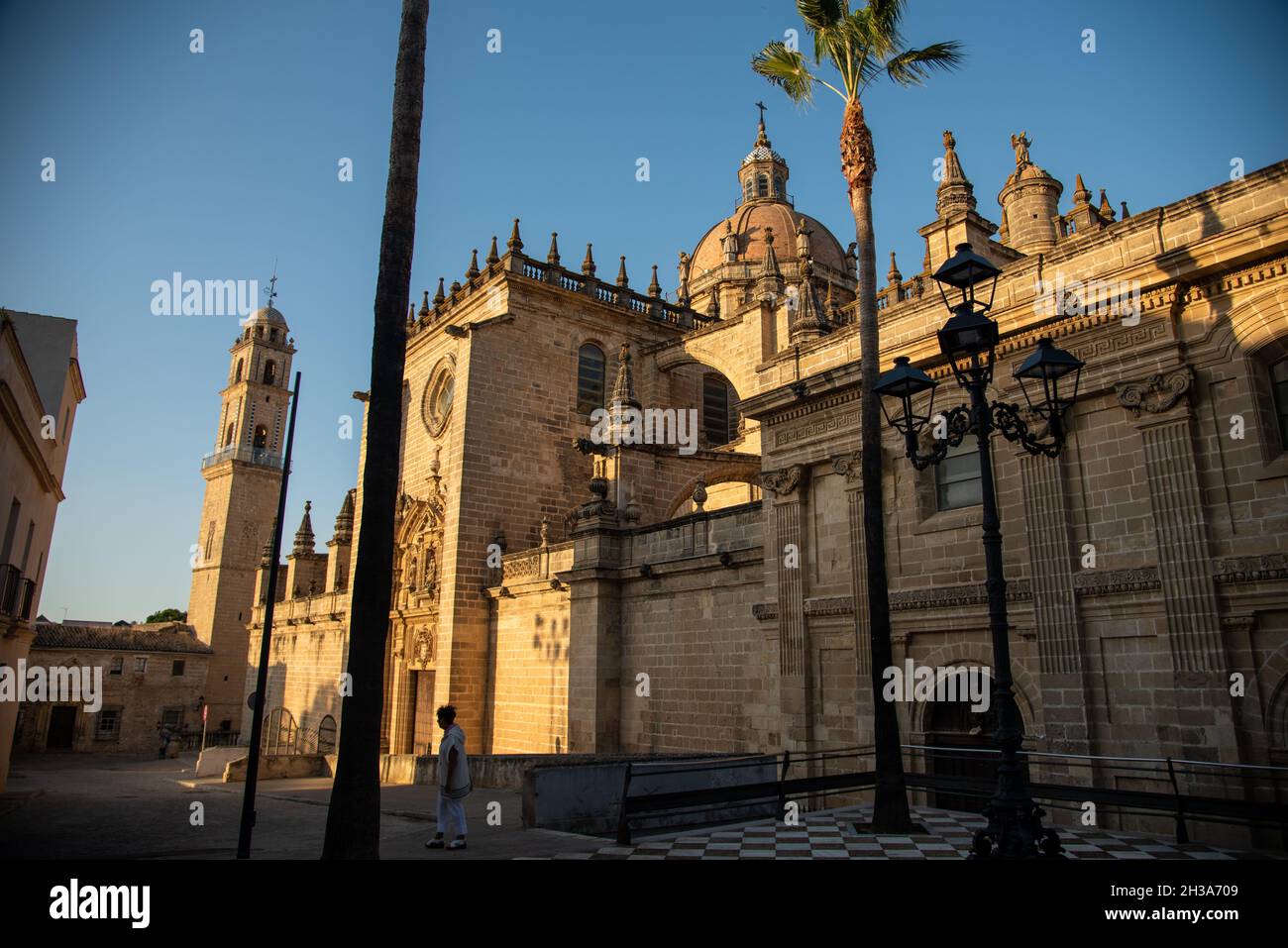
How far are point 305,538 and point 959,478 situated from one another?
115 ft

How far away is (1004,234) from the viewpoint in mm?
22906

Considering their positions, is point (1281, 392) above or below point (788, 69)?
below

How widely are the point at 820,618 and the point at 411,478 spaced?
19218mm

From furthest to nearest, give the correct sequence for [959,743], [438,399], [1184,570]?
1. [438,399]
2. [959,743]
3. [1184,570]

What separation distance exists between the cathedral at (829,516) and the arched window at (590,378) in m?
0.09

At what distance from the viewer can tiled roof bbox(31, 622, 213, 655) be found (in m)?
45.8

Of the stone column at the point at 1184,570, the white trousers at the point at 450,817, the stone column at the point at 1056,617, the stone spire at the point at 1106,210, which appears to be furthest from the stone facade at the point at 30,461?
→ the stone spire at the point at 1106,210

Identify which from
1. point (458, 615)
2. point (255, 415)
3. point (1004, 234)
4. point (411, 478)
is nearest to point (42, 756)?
point (255, 415)

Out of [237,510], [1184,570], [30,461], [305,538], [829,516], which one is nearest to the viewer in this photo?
[1184,570]

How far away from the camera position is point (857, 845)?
9.28 metres

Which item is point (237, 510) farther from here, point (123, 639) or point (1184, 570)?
point (1184, 570)
